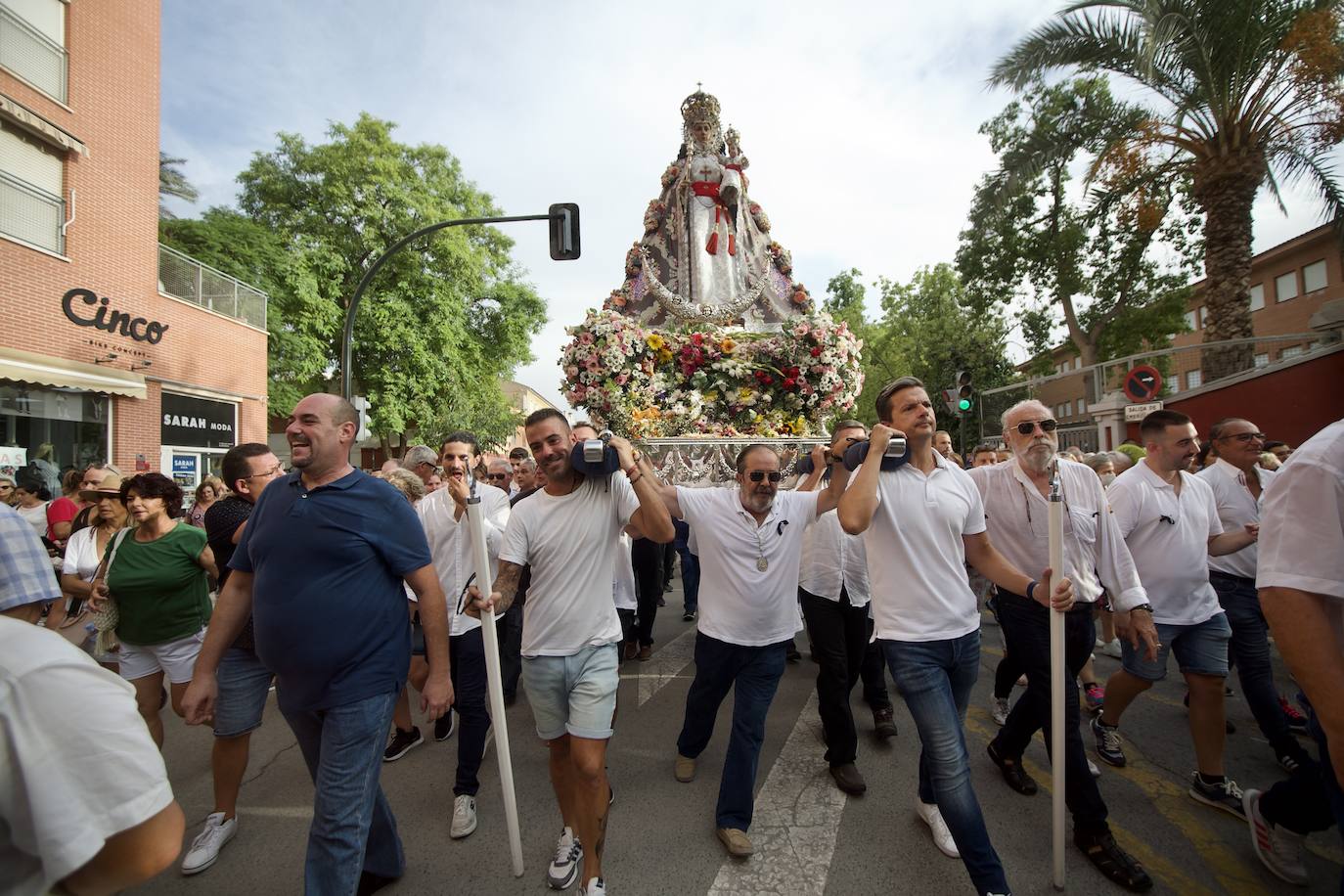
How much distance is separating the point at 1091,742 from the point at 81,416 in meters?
17.9

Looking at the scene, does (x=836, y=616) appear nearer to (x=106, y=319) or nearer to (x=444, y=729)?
(x=444, y=729)

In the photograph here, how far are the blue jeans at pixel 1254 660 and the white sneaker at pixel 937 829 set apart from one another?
81.1 inches

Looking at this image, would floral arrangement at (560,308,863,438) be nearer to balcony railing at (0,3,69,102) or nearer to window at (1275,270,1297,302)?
balcony railing at (0,3,69,102)

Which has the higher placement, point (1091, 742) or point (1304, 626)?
point (1304, 626)

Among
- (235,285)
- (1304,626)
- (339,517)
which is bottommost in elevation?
(1304,626)

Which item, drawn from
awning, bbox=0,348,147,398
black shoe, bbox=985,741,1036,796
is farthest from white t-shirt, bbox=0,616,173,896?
awning, bbox=0,348,147,398

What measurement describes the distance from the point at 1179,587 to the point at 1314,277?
33673mm

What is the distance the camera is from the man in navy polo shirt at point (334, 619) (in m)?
2.63

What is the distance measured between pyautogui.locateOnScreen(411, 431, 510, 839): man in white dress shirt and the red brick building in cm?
1293

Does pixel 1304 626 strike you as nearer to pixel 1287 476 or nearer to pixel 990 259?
pixel 1287 476

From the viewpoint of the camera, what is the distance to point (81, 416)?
550 inches

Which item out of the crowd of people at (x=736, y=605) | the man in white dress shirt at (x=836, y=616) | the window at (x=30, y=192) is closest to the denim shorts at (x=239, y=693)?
the crowd of people at (x=736, y=605)

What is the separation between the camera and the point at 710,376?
23.1ft

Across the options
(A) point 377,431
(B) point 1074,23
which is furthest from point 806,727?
(A) point 377,431
